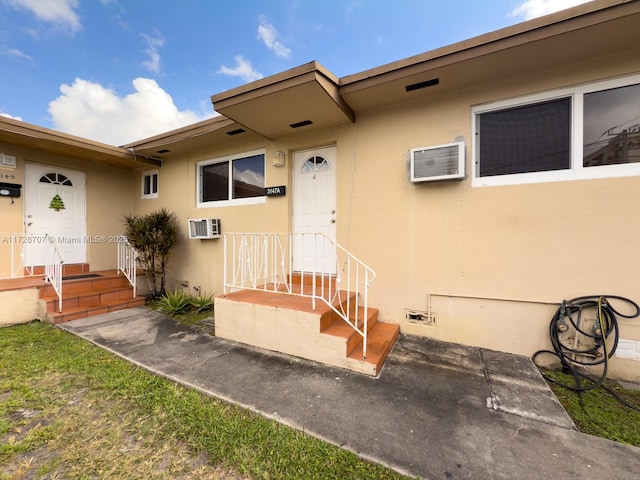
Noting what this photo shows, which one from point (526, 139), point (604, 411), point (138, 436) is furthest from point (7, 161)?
point (604, 411)

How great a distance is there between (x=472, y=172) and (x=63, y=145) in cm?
707

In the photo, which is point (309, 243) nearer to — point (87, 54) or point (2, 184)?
point (2, 184)

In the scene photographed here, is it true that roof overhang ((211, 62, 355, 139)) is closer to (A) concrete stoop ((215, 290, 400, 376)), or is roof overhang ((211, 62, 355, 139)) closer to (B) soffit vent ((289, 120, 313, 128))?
(B) soffit vent ((289, 120, 313, 128))

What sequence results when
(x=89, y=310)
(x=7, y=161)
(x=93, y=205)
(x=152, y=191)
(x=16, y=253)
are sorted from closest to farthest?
(x=89, y=310) → (x=7, y=161) → (x=16, y=253) → (x=93, y=205) → (x=152, y=191)

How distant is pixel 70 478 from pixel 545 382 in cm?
376

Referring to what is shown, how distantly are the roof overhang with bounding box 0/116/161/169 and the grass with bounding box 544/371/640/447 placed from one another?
782 centimetres

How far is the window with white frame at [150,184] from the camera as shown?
20.4ft

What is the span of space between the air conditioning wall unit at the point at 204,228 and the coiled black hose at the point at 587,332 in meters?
5.34

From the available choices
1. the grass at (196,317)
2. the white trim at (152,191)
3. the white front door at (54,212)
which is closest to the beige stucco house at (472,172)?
the grass at (196,317)

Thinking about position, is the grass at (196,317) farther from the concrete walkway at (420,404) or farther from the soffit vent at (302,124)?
the soffit vent at (302,124)

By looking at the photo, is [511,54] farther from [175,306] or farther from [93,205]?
[93,205]

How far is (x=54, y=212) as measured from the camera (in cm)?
538

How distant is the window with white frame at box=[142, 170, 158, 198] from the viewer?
6.21 metres

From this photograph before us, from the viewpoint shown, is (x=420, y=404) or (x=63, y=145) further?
(x=63, y=145)
